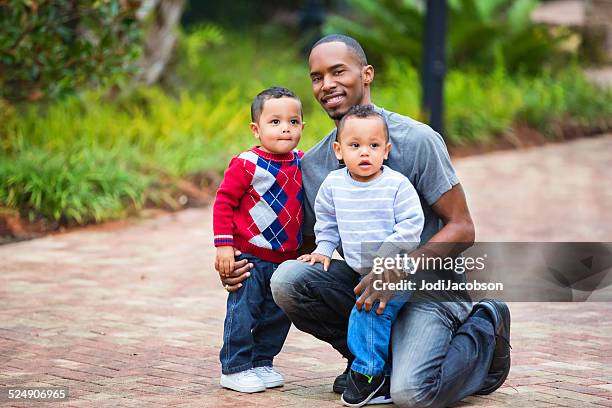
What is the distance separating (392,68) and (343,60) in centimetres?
840

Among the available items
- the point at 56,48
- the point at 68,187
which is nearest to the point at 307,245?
the point at 68,187

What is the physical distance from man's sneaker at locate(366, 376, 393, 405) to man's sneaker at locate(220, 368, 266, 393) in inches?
18.3

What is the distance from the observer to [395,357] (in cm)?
424

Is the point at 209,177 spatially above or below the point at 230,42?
below

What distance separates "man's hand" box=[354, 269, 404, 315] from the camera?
412 cm

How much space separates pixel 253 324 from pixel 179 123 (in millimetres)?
5738

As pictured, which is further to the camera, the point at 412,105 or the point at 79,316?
the point at 412,105

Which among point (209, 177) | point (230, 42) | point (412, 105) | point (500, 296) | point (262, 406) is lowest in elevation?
point (262, 406)

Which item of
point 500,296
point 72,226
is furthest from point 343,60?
point 72,226

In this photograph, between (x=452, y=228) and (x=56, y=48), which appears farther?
(x=56, y=48)

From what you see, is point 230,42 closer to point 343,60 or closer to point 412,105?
point 412,105

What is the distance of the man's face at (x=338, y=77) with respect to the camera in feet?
14.5

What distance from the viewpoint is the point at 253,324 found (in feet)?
14.9

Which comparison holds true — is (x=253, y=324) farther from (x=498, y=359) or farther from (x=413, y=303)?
(x=498, y=359)
